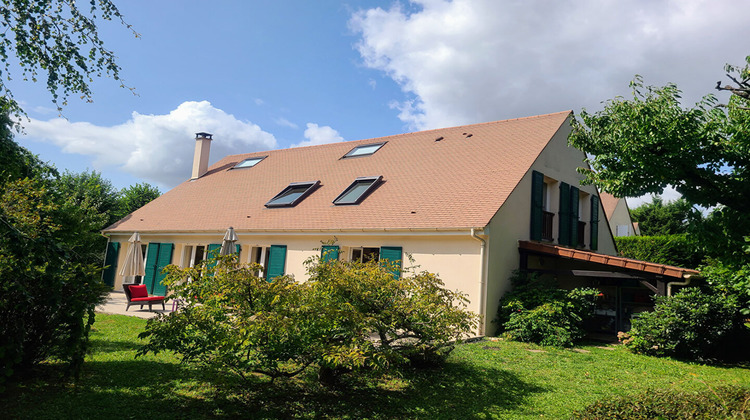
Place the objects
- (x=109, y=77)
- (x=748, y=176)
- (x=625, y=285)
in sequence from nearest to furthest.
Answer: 1. (x=109, y=77)
2. (x=748, y=176)
3. (x=625, y=285)

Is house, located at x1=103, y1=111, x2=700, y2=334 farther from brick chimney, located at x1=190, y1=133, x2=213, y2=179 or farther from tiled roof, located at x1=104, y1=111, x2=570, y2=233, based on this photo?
brick chimney, located at x1=190, y1=133, x2=213, y2=179

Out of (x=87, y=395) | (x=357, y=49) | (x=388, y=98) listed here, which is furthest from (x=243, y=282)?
(x=388, y=98)

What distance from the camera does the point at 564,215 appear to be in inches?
588

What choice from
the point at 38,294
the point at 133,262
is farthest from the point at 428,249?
the point at 133,262

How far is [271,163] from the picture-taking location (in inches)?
834

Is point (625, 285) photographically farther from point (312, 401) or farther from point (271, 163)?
point (271, 163)

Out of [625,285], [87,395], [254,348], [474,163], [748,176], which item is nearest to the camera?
[254,348]

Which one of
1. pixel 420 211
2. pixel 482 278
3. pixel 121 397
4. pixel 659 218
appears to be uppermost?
pixel 659 218

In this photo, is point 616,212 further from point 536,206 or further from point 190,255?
point 190,255

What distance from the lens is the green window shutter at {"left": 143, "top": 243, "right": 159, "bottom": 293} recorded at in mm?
17781

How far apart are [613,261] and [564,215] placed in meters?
3.86

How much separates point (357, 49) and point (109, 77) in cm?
618

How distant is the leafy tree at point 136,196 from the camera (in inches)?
1061

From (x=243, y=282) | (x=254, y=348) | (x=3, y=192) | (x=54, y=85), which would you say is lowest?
(x=254, y=348)
